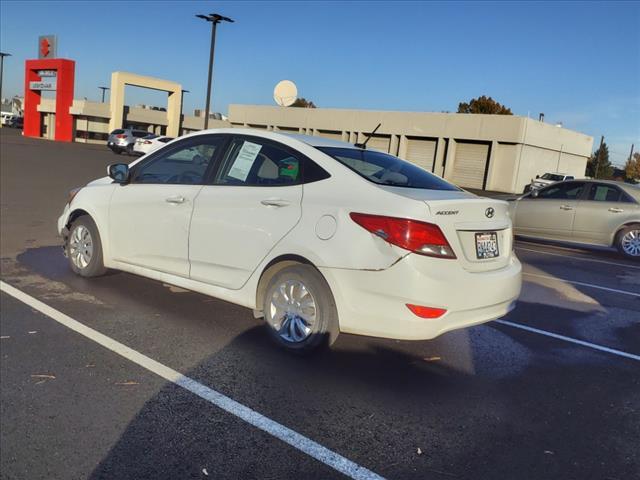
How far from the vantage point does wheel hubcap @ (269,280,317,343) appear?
4336 millimetres

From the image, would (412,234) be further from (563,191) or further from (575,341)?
(563,191)

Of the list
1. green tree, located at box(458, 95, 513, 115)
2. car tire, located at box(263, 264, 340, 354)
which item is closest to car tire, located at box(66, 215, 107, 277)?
car tire, located at box(263, 264, 340, 354)

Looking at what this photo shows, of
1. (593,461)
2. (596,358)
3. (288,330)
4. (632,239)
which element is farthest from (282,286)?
(632,239)

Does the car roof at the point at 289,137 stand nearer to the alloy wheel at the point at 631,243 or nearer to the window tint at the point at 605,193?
the alloy wheel at the point at 631,243

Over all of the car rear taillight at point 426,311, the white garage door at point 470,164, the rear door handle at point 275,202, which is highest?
the white garage door at point 470,164

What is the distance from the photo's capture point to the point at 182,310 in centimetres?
550

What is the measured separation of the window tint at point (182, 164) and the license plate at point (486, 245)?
7.86ft

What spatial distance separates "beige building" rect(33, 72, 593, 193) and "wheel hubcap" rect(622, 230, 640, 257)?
28302 millimetres

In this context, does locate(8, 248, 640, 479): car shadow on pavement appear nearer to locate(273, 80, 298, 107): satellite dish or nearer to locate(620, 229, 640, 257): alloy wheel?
locate(620, 229, 640, 257): alloy wheel

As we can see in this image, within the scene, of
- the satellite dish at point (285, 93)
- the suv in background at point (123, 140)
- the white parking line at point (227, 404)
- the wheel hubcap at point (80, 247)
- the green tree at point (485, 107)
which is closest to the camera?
the white parking line at point (227, 404)

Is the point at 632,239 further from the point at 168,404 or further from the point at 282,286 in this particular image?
the point at 168,404

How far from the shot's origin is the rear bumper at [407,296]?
392cm

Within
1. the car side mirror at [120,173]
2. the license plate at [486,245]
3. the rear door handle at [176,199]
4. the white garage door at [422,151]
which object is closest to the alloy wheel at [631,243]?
the license plate at [486,245]

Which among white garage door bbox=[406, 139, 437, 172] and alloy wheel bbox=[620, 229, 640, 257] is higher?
white garage door bbox=[406, 139, 437, 172]
